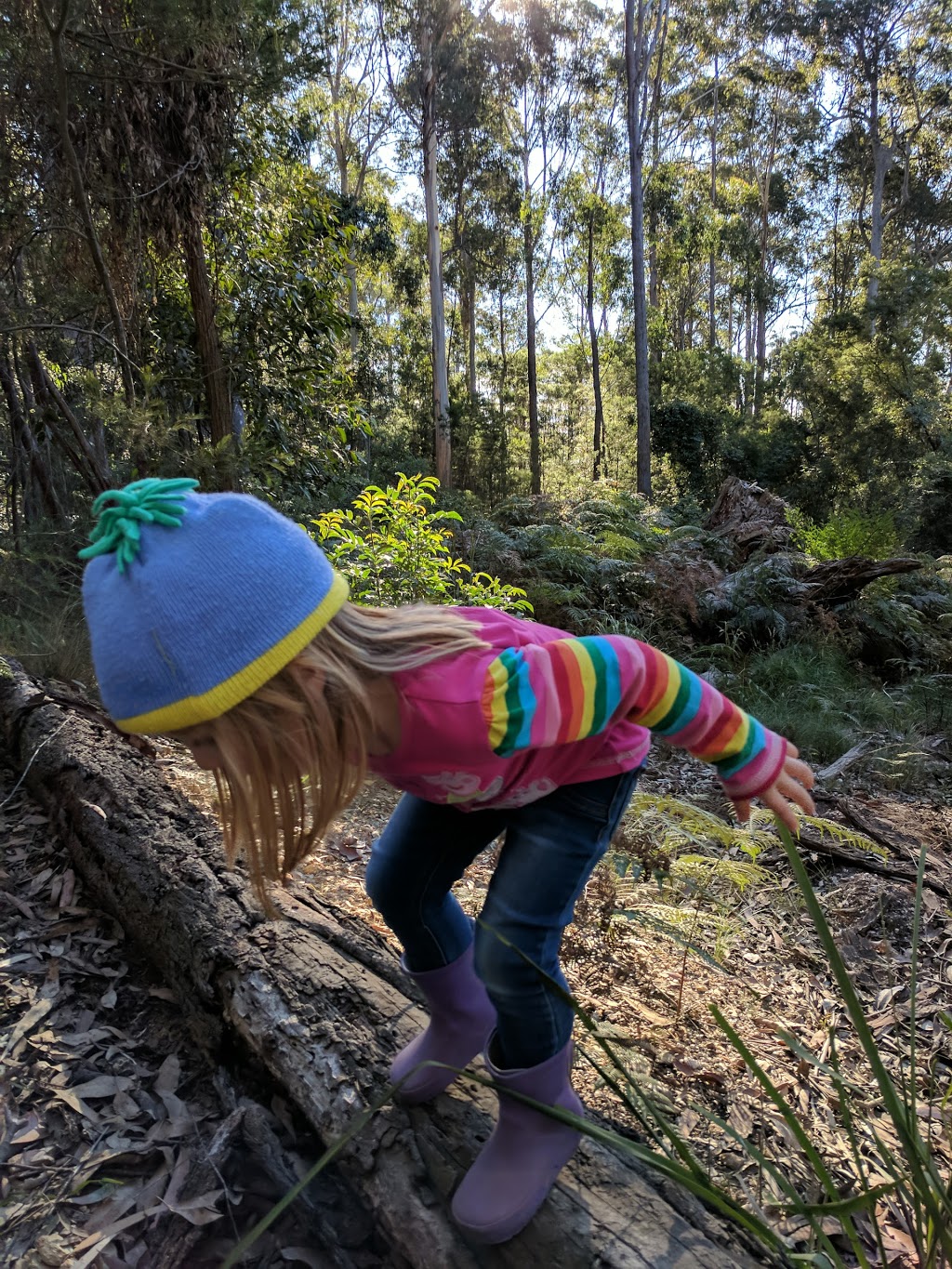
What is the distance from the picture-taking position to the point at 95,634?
Answer: 1175 millimetres

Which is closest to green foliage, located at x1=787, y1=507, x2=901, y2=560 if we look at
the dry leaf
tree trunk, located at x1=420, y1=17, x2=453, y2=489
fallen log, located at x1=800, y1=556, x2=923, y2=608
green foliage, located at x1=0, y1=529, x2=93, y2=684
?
fallen log, located at x1=800, y1=556, x2=923, y2=608

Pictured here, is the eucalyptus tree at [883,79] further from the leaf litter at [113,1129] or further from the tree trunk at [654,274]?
the leaf litter at [113,1129]

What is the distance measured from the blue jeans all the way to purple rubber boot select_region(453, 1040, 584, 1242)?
35 millimetres

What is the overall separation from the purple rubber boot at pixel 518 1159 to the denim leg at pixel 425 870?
250 mm

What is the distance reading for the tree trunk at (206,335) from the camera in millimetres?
4703

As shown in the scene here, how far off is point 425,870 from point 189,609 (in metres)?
0.74

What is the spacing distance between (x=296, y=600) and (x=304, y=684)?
0.13 metres

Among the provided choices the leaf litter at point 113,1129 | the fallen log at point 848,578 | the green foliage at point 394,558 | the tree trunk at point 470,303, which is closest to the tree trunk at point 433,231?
the tree trunk at point 470,303

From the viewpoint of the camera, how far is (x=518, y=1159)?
51.6 inches

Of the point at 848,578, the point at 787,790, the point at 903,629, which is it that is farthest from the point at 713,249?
the point at 787,790

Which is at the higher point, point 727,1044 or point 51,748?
point 51,748

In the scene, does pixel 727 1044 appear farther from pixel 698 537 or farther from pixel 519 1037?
pixel 698 537

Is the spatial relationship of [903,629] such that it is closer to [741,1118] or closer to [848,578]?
[848,578]

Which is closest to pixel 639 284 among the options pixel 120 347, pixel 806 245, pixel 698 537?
pixel 698 537
